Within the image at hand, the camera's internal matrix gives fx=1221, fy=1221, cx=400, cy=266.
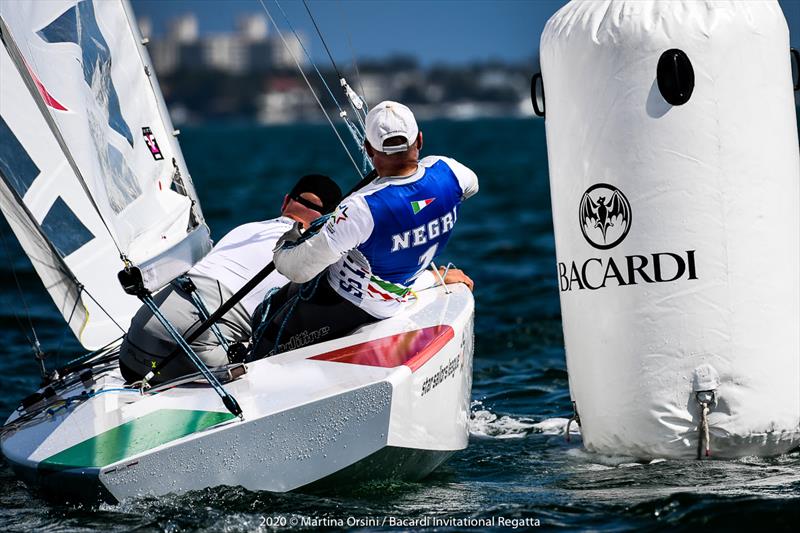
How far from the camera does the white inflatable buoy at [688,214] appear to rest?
11.9ft

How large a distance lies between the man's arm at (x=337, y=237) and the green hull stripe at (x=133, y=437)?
532mm

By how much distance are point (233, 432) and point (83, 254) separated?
5.56 ft

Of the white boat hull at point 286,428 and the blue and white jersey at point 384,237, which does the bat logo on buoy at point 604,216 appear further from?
the white boat hull at point 286,428

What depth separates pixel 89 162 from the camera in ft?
13.9

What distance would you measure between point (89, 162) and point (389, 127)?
45.6 inches

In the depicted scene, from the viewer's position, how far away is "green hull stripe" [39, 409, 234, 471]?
139 inches

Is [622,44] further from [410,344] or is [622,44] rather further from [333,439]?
[333,439]

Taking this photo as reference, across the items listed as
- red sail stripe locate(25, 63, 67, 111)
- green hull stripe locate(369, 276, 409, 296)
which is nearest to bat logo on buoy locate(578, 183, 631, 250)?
green hull stripe locate(369, 276, 409, 296)

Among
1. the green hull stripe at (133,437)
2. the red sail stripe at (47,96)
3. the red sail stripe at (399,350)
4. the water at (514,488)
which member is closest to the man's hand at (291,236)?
the red sail stripe at (399,350)

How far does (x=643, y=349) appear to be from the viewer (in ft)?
12.3

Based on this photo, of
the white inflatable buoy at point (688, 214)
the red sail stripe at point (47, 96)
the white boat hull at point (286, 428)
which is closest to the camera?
the white boat hull at point (286, 428)

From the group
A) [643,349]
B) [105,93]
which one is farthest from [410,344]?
[105,93]

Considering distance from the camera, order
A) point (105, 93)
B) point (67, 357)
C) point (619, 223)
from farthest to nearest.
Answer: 1. point (67, 357)
2. point (105, 93)
3. point (619, 223)

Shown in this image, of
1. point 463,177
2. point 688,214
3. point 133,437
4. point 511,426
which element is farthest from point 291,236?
point 511,426
